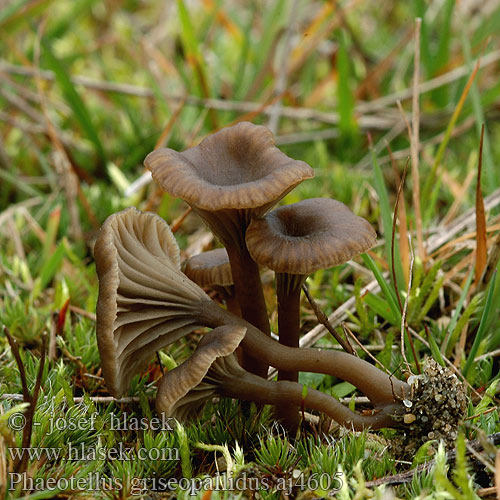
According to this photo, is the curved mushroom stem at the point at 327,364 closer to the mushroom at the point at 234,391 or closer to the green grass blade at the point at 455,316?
the mushroom at the point at 234,391

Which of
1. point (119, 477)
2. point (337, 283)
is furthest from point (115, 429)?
point (337, 283)

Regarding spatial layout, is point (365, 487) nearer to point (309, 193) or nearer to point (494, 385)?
point (494, 385)

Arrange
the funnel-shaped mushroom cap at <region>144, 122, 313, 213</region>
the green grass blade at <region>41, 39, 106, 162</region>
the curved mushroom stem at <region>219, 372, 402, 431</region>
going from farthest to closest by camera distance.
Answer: the green grass blade at <region>41, 39, 106, 162</region> < the curved mushroom stem at <region>219, 372, 402, 431</region> < the funnel-shaped mushroom cap at <region>144, 122, 313, 213</region>

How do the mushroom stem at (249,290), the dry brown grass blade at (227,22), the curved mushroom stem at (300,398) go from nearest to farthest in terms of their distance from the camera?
the curved mushroom stem at (300,398) → the mushroom stem at (249,290) → the dry brown grass blade at (227,22)

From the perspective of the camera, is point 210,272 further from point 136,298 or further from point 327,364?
point 327,364

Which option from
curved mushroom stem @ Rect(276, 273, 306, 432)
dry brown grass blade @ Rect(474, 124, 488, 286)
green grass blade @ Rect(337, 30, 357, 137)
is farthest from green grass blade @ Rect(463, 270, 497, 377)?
green grass blade @ Rect(337, 30, 357, 137)

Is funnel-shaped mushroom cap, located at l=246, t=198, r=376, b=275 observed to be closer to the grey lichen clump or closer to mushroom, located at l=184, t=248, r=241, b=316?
mushroom, located at l=184, t=248, r=241, b=316

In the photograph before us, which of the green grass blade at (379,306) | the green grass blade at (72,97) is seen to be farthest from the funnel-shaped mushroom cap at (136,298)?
the green grass blade at (72,97)
